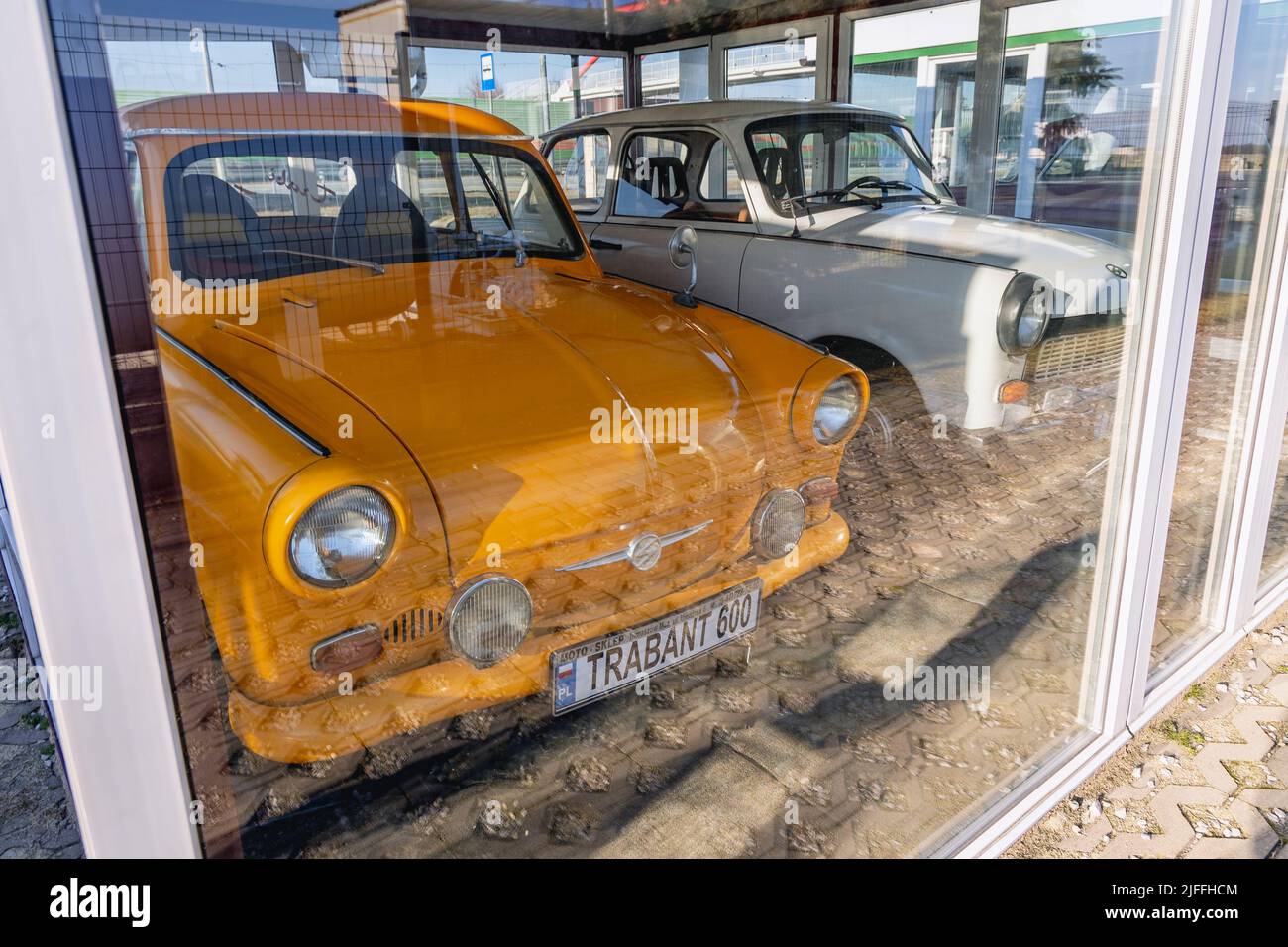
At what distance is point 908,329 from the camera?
3.54 metres

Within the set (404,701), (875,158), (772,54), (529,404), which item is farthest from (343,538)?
(772,54)

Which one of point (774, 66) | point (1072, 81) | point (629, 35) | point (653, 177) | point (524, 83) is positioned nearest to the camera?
point (524, 83)

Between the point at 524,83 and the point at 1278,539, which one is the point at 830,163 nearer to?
the point at 524,83

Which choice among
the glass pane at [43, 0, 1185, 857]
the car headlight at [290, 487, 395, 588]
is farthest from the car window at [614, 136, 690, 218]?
the car headlight at [290, 487, 395, 588]

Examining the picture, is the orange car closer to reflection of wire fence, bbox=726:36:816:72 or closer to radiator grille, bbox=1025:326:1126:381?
radiator grille, bbox=1025:326:1126:381

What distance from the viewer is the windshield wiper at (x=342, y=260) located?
219 cm

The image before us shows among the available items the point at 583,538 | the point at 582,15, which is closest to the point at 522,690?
the point at 583,538

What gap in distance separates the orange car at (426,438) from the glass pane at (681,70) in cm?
354

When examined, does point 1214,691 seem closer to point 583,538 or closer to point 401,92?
point 583,538

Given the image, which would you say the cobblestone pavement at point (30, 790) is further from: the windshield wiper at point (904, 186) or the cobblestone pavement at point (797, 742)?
the windshield wiper at point (904, 186)

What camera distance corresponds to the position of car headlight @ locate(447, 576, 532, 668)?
1821mm

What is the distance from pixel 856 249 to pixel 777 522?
173 cm

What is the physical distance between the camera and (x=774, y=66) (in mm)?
6484
